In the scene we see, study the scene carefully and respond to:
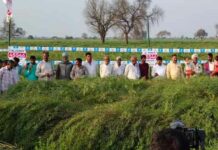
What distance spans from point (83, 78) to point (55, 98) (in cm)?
140

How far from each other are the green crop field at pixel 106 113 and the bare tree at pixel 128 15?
68.2 metres

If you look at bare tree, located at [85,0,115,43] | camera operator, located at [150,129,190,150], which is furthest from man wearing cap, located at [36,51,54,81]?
bare tree, located at [85,0,115,43]

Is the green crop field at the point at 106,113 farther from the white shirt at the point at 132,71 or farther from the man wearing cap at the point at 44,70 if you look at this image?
the man wearing cap at the point at 44,70

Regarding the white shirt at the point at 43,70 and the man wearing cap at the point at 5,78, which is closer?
the man wearing cap at the point at 5,78

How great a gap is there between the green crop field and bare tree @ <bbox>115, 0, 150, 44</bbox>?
6816 cm

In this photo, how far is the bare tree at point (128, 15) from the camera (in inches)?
3167

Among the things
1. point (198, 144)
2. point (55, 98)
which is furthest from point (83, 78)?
point (198, 144)

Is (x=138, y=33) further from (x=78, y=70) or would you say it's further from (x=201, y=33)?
(x=78, y=70)

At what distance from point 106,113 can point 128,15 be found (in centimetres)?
7176

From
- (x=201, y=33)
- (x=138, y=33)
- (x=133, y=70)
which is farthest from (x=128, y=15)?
(x=133, y=70)

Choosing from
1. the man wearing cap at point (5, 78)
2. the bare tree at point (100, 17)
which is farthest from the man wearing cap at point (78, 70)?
the bare tree at point (100, 17)

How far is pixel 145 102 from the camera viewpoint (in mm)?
10891

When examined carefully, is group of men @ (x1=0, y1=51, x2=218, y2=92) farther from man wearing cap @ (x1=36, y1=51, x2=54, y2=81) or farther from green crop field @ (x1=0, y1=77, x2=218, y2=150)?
green crop field @ (x1=0, y1=77, x2=218, y2=150)

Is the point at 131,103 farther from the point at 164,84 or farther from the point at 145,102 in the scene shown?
the point at 164,84
